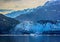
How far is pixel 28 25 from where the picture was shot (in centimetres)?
188

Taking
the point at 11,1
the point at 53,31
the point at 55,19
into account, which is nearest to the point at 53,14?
the point at 55,19

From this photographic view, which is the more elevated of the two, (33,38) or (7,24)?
(7,24)

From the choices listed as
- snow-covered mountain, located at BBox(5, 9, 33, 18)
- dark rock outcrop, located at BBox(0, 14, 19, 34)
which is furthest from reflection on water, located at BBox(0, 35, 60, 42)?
snow-covered mountain, located at BBox(5, 9, 33, 18)

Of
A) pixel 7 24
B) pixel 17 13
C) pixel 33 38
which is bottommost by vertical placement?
pixel 33 38

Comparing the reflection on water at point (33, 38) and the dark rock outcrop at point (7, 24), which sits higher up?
the dark rock outcrop at point (7, 24)

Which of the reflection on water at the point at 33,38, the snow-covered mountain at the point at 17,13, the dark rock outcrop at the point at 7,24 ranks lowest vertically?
the reflection on water at the point at 33,38

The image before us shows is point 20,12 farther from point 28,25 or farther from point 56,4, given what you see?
point 56,4

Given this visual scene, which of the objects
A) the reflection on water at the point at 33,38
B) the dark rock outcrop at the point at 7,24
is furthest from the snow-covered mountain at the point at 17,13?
the reflection on water at the point at 33,38

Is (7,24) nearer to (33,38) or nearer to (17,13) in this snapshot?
(17,13)

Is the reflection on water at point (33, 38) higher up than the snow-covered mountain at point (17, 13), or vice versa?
the snow-covered mountain at point (17, 13)

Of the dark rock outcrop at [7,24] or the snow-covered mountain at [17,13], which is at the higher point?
the snow-covered mountain at [17,13]

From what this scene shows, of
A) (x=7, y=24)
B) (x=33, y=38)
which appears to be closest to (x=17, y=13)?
(x=7, y=24)

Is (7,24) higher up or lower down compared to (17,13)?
lower down

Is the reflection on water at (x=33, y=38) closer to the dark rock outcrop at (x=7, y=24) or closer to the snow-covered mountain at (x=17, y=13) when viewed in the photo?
the dark rock outcrop at (x=7, y=24)
